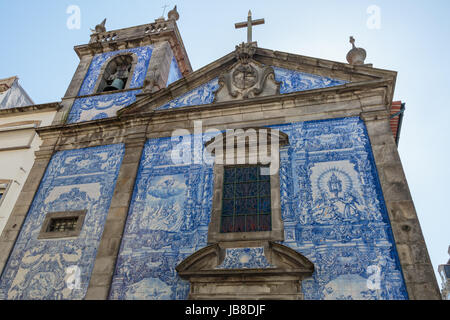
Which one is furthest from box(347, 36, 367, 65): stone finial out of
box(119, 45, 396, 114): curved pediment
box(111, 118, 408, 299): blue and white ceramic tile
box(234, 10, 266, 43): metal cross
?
box(234, 10, 266, 43): metal cross

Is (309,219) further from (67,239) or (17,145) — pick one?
(17,145)

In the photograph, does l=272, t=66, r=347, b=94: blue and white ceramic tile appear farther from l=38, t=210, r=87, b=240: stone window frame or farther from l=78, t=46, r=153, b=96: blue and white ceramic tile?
l=38, t=210, r=87, b=240: stone window frame

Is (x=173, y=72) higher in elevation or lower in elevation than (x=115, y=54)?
lower

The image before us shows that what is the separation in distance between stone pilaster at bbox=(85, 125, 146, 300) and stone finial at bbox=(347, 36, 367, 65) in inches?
200

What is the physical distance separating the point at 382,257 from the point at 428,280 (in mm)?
659

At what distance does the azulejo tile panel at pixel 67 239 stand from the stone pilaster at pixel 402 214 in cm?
526

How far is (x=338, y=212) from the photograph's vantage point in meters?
6.16

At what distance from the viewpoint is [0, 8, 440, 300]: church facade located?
571 cm

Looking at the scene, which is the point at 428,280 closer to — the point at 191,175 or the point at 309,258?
the point at 309,258

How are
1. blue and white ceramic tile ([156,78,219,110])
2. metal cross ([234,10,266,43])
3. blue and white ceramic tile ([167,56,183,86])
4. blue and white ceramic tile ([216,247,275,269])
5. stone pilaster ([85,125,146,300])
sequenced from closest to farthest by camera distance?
1. blue and white ceramic tile ([216,247,275,269])
2. stone pilaster ([85,125,146,300])
3. blue and white ceramic tile ([156,78,219,110])
4. metal cross ([234,10,266,43])
5. blue and white ceramic tile ([167,56,183,86])

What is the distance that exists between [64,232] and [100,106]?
378 centimetres

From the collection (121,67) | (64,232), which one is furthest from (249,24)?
(64,232)

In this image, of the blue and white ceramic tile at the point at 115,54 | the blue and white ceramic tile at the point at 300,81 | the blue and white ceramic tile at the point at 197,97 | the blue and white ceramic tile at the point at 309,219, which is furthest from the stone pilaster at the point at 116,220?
the blue and white ceramic tile at the point at 300,81

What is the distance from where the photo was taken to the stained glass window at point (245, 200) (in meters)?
6.46
